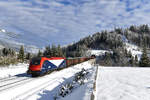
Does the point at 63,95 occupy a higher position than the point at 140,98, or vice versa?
the point at 140,98

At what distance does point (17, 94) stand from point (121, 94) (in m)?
8.09

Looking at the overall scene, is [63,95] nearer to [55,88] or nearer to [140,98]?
[55,88]

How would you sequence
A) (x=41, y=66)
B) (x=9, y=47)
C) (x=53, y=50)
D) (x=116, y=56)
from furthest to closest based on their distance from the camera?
(x=116, y=56) → (x=9, y=47) → (x=53, y=50) → (x=41, y=66)

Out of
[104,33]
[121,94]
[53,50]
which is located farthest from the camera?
[104,33]

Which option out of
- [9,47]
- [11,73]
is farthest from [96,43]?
[11,73]

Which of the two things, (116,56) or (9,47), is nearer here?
(9,47)

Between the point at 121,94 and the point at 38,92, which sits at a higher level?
the point at 121,94

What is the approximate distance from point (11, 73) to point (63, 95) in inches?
501

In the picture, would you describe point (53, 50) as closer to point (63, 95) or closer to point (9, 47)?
point (9, 47)

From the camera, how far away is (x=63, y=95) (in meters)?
11.3

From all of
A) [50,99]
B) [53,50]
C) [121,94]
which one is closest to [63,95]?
[50,99]

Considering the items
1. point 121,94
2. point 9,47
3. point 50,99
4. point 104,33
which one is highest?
point 104,33

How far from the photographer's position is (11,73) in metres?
20.9

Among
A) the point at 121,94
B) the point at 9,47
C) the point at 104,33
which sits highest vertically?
the point at 104,33
